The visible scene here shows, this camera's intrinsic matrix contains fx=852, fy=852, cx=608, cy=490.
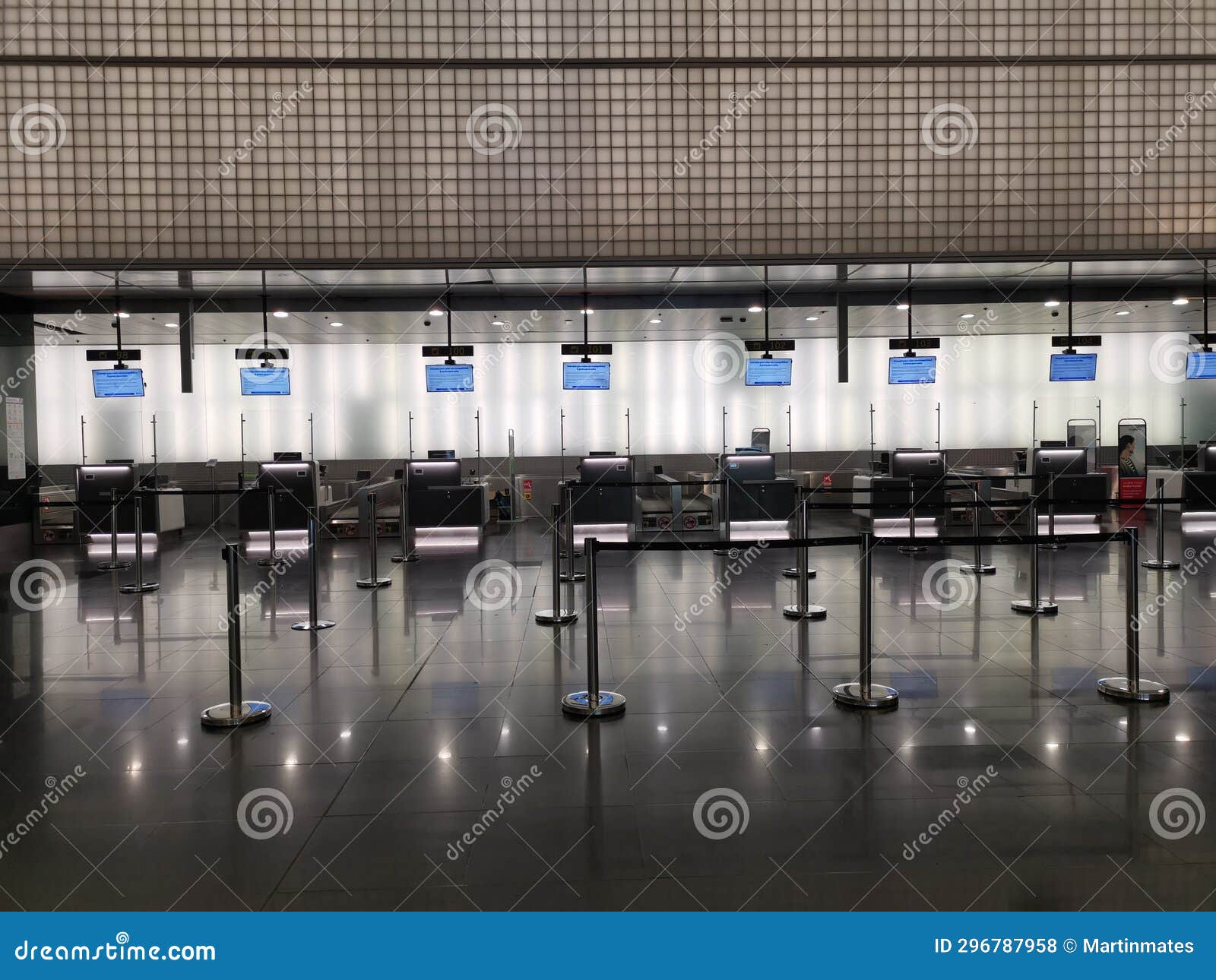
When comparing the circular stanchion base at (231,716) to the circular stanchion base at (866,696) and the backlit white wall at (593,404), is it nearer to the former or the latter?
the circular stanchion base at (866,696)

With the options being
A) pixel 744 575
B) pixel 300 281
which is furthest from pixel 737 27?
pixel 300 281

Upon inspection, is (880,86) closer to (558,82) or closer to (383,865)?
(558,82)

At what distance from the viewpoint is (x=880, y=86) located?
5.92 metres

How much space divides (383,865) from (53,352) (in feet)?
58.9

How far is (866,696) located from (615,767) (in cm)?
161

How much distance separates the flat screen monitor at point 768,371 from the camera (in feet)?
41.5

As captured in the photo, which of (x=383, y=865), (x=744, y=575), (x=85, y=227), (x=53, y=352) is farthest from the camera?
(x=53, y=352)
